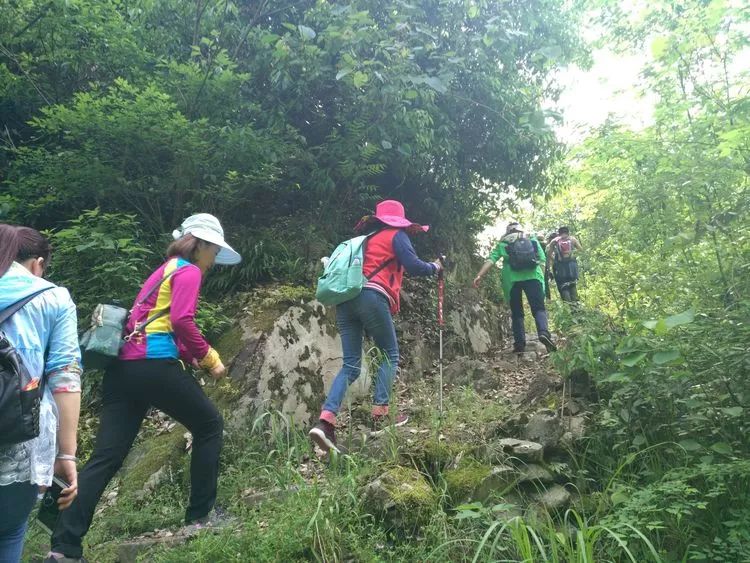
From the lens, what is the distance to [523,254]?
7152 millimetres

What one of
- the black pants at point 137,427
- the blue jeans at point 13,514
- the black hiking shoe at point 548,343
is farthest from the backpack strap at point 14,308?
the black hiking shoe at point 548,343

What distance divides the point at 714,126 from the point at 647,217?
1.03m

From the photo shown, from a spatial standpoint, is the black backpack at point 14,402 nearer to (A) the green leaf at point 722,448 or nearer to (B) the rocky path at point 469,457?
(B) the rocky path at point 469,457

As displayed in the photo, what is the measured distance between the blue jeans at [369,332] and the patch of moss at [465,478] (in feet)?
3.47

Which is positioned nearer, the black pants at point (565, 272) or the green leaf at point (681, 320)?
the green leaf at point (681, 320)

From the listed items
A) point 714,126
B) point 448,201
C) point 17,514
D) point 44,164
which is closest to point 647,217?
point 714,126

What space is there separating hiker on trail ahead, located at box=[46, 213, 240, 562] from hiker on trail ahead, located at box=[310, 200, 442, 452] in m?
1.18

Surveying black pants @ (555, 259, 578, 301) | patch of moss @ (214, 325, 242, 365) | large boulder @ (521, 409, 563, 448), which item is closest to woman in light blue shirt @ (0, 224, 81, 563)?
large boulder @ (521, 409, 563, 448)

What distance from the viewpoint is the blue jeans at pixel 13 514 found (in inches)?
78.0

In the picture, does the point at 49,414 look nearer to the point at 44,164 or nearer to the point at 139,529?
the point at 139,529

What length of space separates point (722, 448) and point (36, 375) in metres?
3.43

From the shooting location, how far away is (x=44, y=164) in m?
6.41

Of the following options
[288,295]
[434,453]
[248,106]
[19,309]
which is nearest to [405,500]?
[434,453]

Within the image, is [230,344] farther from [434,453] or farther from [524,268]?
Result: [524,268]
